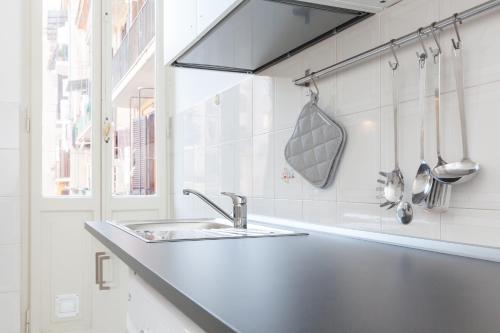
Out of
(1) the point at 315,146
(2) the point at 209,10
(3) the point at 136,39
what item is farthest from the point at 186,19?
(3) the point at 136,39

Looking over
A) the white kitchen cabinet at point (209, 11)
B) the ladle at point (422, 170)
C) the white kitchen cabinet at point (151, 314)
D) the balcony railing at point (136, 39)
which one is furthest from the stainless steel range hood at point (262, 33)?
the balcony railing at point (136, 39)

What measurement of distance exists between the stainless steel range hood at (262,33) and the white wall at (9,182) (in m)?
1.22

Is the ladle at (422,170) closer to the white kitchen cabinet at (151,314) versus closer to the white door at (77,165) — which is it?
the white kitchen cabinet at (151,314)

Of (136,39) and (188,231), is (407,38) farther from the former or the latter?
(136,39)

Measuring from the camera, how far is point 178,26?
1.98m

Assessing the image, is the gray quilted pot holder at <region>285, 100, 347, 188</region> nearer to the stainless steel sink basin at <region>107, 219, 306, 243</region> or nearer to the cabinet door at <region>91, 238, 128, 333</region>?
the stainless steel sink basin at <region>107, 219, 306, 243</region>

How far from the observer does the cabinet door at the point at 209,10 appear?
1460mm

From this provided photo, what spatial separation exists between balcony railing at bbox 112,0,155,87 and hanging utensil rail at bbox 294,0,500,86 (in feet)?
6.19

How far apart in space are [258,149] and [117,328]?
5.53 feet

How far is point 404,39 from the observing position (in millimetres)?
1242

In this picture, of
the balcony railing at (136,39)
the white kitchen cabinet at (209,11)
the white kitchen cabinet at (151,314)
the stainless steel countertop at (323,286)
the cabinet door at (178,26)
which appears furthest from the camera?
the balcony railing at (136,39)

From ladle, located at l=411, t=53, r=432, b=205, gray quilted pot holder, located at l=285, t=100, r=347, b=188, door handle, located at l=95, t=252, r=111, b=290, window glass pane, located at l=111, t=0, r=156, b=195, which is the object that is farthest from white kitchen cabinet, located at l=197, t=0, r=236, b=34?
window glass pane, located at l=111, t=0, r=156, b=195

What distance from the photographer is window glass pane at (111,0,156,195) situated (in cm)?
322

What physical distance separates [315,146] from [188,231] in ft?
1.86
